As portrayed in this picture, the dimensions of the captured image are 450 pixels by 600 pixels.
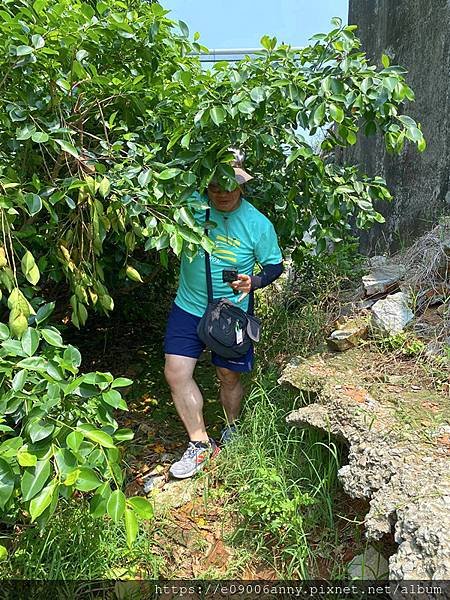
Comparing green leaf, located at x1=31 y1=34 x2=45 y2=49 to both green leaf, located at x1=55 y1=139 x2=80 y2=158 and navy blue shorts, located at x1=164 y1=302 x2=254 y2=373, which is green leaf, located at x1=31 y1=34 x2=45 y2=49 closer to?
green leaf, located at x1=55 y1=139 x2=80 y2=158

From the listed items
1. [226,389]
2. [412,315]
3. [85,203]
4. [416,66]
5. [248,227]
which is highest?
[416,66]

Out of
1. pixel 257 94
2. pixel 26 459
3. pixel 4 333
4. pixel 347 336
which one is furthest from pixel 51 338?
pixel 347 336

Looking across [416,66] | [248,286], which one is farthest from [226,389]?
[416,66]

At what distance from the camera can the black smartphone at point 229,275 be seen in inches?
106

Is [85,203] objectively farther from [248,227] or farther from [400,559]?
[400,559]

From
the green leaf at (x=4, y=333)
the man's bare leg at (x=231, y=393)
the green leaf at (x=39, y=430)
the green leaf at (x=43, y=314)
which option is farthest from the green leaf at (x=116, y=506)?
the man's bare leg at (x=231, y=393)

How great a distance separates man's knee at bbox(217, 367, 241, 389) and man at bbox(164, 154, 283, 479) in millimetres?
22

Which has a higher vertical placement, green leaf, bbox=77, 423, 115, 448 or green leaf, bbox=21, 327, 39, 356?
green leaf, bbox=21, 327, 39, 356

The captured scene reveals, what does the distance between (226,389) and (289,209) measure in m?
1.07

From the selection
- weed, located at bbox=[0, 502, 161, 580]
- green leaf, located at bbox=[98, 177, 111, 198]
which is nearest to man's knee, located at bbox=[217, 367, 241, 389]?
weed, located at bbox=[0, 502, 161, 580]

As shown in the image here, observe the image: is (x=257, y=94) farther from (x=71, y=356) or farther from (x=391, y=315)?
(x=391, y=315)

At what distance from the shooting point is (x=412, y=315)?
2.90 meters

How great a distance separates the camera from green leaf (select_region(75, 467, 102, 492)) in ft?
4.55

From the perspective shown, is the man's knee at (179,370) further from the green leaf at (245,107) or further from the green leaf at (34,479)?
the green leaf at (34,479)
